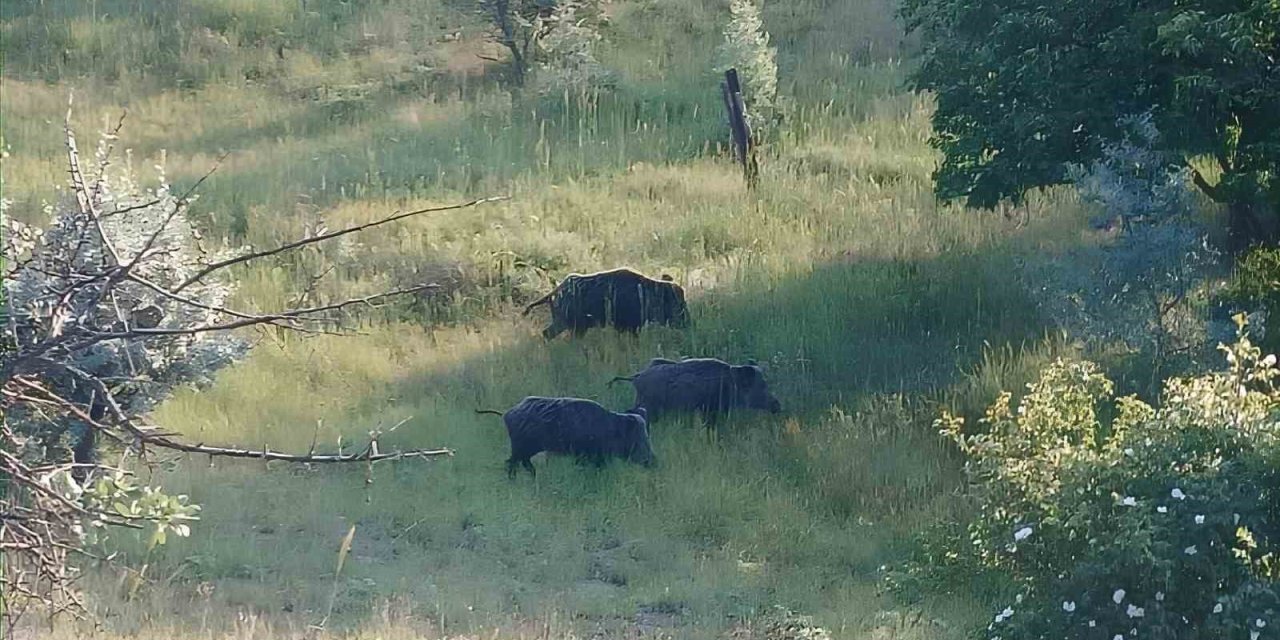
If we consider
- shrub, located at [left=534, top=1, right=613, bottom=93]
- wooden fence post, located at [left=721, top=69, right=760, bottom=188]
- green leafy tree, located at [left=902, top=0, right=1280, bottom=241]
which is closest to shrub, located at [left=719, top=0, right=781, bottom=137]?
wooden fence post, located at [left=721, top=69, right=760, bottom=188]

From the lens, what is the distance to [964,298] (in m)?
14.0

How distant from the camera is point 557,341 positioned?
1371 centimetres

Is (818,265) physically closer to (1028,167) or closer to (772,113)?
(1028,167)

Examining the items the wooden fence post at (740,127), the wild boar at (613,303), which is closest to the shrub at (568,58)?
the wooden fence post at (740,127)

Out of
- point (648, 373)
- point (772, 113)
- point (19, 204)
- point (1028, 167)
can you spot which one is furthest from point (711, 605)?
point (772, 113)

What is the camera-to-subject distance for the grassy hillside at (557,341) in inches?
323

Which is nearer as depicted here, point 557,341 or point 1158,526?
point 1158,526

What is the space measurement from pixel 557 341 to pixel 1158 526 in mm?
8216

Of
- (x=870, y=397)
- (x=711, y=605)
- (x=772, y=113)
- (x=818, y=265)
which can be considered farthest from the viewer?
(x=772, y=113)

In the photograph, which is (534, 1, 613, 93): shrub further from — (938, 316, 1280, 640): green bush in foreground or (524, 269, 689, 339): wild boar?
(938, 316, 1280, 640): green bush in foreground

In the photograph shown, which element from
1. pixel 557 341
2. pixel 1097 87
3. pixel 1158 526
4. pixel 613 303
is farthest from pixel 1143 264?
pixel 1158 526

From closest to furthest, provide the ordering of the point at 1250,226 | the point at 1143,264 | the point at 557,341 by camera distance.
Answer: the point at 1143,264
the point at 1250,226
the point at 557,341

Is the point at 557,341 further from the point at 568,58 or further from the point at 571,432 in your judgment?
the point at 568,58

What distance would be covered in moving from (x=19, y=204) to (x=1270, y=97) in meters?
14.5
